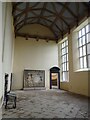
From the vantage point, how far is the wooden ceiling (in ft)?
29.0

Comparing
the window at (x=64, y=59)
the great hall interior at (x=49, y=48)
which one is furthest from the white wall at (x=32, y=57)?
the window at (x=64, y=59)

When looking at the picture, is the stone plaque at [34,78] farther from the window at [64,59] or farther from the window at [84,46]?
the window at [84,46]

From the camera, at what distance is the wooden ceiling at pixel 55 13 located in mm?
8836

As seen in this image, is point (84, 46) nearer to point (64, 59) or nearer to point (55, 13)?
point (55, 13)

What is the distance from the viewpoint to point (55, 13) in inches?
412

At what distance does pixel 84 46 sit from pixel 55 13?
Answer: 326 centimetres

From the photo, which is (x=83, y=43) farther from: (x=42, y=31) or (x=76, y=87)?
(x=42, y=31)

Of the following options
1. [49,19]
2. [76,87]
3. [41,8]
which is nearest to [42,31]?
[49,19]

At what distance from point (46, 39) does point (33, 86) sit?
14.8ft

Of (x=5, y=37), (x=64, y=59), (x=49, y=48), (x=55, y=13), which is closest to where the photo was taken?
(x=5, y=37)

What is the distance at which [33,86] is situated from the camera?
40.7ft

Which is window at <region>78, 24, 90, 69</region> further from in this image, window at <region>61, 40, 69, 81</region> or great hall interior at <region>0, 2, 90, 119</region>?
window at <region>61, 40, 69, 81</region>

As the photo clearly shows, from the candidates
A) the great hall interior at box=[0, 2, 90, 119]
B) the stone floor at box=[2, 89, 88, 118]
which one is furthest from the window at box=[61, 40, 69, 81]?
the stone floor at box=[2, 89, 88, 118]

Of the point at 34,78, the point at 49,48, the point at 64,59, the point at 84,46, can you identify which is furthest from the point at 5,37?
the point at 49,48
